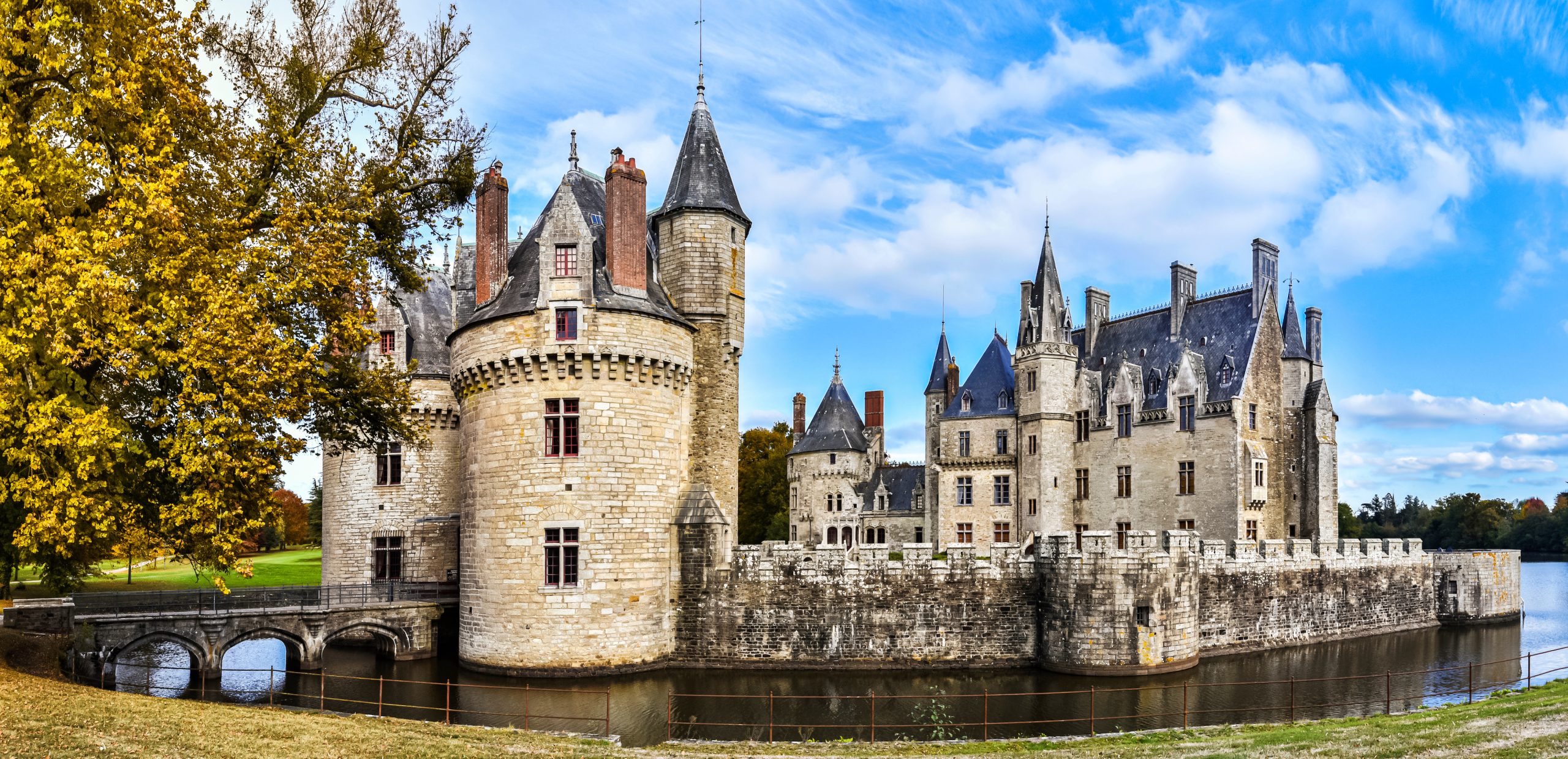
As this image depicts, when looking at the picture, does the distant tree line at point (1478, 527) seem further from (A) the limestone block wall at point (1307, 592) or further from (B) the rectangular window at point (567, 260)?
(B) the rectangular window at point (567, 260)

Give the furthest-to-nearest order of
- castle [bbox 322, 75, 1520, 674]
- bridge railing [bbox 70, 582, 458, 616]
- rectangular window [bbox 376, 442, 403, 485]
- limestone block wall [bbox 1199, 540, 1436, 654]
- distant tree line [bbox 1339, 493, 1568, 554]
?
distant tree line [bbox 1339, 493, 1568, 554] → rectangular window [bbox 376, 442, 403, 485] → limestone block wall [bbox 1199, 540, 1436, 654] → bridge railing [bbox 70, 582, 458, 616] → castle [bbox 322, 75, 1520, 674]

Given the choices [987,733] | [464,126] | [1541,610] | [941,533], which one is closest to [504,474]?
[464,126]

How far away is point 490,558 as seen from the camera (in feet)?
79.6

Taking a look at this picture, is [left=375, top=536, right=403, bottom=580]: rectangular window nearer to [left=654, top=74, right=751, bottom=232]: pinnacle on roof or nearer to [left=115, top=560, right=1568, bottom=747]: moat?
[left=115, top=560, right=1568, bottom=747]: moat

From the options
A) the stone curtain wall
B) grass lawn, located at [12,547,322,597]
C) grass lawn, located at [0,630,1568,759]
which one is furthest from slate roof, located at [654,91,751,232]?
grass lawn, located at [12,547,322,597]

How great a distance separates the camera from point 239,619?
25.2 m

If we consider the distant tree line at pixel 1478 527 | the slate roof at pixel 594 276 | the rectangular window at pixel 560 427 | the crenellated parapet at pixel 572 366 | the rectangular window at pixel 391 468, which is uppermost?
the slate roof at pixel 594 276

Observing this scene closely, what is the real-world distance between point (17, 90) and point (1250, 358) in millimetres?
39563

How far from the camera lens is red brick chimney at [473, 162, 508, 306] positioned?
85.3ft

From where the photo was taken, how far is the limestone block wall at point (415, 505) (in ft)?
100

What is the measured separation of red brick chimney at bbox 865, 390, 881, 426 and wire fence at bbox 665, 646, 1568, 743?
1464 inches

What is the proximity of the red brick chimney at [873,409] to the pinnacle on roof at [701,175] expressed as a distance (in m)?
34.1

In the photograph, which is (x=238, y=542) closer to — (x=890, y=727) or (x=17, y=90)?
(x=17, y=90)

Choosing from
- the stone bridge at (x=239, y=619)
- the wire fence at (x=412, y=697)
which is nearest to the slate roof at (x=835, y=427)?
the stone bridge at (x=239, y=619)
